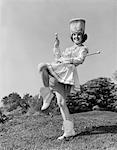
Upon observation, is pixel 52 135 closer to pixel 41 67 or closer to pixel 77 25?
pixel 41 67

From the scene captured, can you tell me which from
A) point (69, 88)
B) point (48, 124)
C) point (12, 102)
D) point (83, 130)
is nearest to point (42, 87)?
point (69, 88)

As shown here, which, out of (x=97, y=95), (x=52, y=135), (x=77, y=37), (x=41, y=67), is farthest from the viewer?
(x=97, y=95)

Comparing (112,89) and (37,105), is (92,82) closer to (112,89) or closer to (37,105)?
(112,89)

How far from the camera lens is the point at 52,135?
6.13 m

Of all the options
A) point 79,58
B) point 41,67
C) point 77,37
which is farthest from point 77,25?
point 41,67

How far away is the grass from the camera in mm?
5305

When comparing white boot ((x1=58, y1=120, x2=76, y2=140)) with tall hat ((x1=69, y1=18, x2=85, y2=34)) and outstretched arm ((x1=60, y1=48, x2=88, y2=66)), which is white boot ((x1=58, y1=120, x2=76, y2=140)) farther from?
tall hat ((x1=69, y1=18, x2=85, y2=34))

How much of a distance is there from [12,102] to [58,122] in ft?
28.4

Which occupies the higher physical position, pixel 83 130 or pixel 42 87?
pixel 42 87

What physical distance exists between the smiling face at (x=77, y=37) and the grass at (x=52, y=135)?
1560mm

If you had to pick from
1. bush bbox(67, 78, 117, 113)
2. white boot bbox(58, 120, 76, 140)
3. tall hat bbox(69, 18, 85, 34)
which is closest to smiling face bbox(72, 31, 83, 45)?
tall hat bbox(69, 18, 85, 34)

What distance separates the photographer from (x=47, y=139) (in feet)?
19.2

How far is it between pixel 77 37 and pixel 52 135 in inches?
70.8

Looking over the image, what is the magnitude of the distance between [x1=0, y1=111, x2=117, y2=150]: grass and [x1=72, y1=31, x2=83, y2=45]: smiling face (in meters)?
1.56
